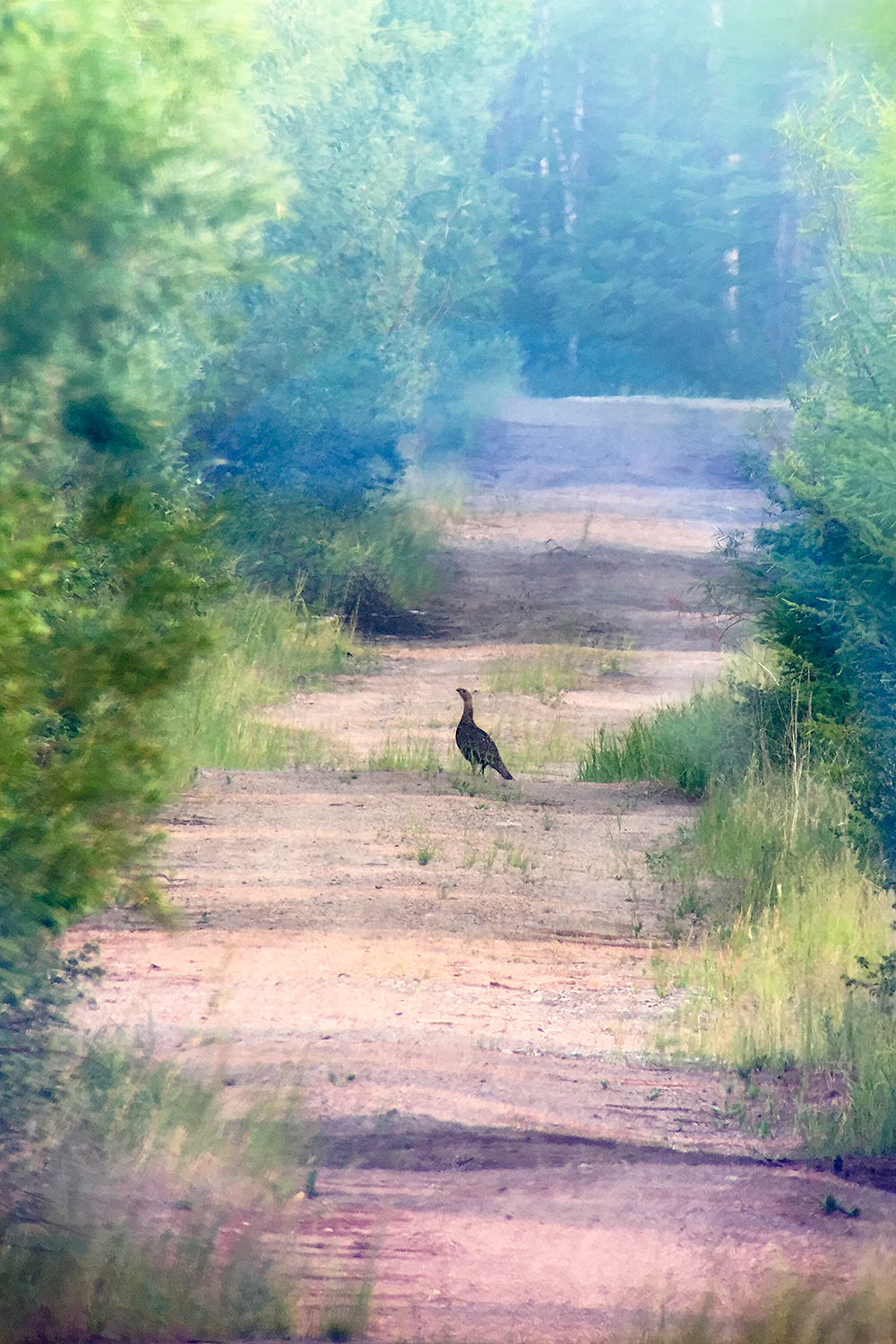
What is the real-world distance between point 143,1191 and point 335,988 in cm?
163

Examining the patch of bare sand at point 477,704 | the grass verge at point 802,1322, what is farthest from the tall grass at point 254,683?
the grass verge at point 802,1322

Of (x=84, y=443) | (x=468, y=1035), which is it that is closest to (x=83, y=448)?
(x=84, y=443)

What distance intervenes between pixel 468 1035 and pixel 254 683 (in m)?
5.11

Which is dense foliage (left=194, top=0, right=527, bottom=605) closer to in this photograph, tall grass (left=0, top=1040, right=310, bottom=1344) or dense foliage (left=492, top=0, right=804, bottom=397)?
tall grass (left=0, top=1040, right=310, bottom=1344)

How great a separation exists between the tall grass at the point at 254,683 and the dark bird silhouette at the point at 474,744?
966 mm

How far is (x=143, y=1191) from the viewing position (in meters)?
3.58

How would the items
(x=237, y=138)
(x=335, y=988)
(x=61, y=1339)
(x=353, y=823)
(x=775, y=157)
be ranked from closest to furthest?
(x=61, y=1339) < (x=335, y=988) < (x=237, y=138) < (x=353, y=823) < (x=775, y=157)

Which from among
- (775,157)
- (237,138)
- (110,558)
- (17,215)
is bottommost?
(110,558)

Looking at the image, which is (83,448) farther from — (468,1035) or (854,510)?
(854,510)

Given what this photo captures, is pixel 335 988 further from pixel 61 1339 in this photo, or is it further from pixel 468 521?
pixel 468 521

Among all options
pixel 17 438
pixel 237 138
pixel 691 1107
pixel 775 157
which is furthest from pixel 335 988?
pixel 775 157

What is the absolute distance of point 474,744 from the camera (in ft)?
24.8

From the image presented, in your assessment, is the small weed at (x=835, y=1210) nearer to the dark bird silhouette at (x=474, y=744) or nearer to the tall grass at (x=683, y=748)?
the tall grass at (x=683, y=748)

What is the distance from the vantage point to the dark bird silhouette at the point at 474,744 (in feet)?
24.7
